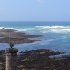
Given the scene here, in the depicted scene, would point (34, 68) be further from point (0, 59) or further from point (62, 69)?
point (0, 59)

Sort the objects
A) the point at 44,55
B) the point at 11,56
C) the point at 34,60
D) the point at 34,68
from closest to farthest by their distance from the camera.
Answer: the point at 11,56 < the point at 34,68 < the point at 34,60 < the point at 44,55

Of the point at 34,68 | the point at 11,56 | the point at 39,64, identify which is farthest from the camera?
the point at 39,64

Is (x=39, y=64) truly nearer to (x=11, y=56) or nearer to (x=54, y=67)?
(x=54, y=67)

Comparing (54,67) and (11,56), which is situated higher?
(11,56)

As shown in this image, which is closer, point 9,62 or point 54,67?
point 9,62

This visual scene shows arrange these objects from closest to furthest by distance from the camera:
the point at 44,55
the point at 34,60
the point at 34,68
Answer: the point at 34,68
the point at 34,60
the point at 44,55

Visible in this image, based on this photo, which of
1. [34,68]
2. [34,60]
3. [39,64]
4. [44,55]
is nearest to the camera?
[34,68]

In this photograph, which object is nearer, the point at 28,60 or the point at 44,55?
the point at 28,60

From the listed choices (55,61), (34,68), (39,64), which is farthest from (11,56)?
(55,61)

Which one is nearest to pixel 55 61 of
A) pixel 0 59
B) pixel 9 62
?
pixel 0 59
